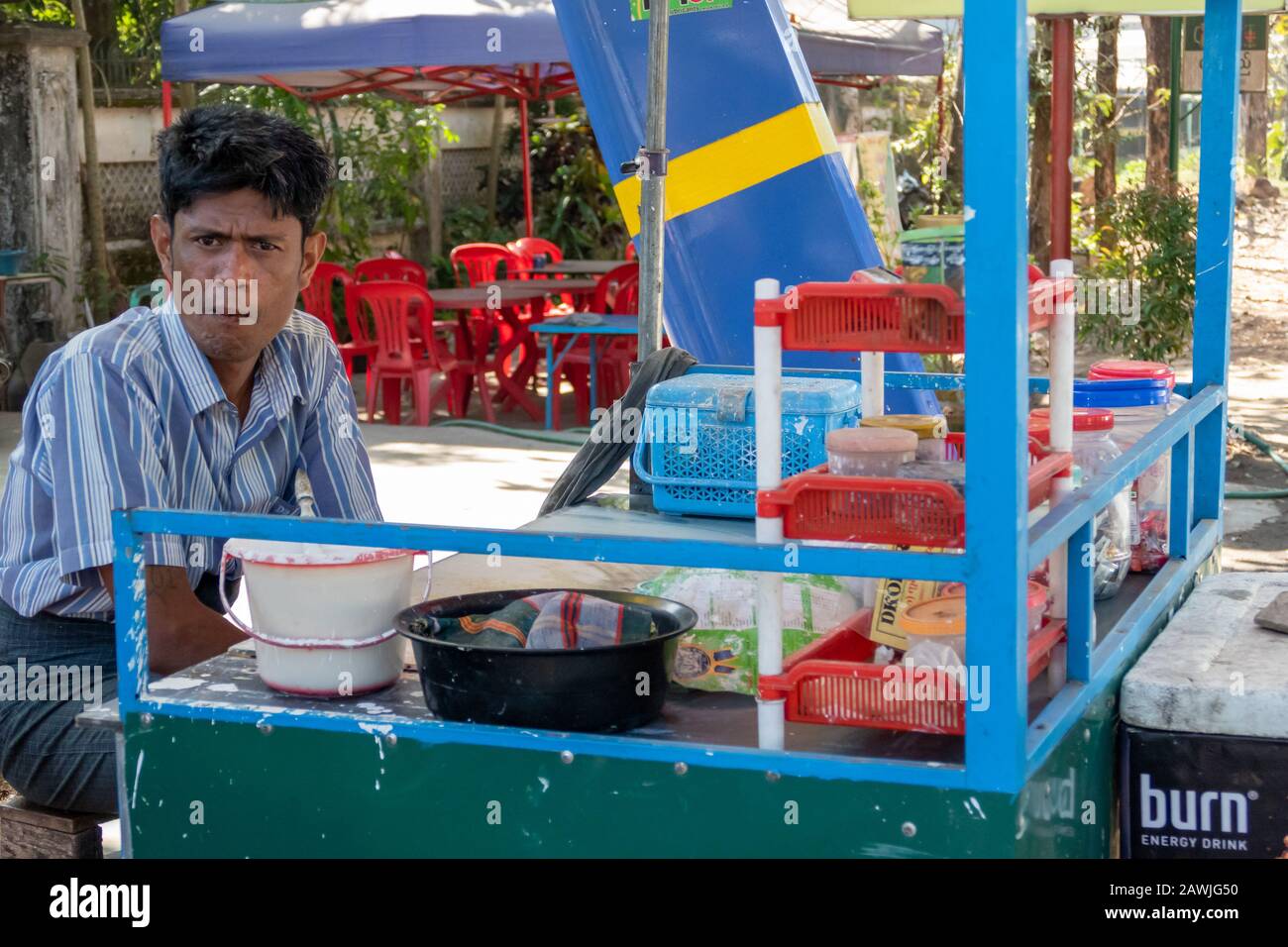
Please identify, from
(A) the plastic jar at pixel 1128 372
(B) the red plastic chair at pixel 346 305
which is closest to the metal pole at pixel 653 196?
(A) the plastic jar at pixel 1128 372

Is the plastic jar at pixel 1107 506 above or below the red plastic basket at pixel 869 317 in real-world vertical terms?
below

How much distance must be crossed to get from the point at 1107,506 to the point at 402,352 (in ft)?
21.2

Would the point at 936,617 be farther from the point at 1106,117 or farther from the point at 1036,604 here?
the point at 1106,117

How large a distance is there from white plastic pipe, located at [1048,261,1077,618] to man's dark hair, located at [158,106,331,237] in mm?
1219

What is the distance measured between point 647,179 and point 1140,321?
168 inches

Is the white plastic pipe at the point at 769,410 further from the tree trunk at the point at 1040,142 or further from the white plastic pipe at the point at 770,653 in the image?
the tree trunk at the point at 1040,142

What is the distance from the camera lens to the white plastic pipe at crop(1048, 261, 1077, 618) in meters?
2.14

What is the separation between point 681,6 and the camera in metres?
4.53

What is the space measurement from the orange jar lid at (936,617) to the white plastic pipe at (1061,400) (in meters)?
0.14

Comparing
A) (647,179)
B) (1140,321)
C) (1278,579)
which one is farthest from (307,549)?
(1140,321)

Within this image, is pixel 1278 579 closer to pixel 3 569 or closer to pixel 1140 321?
pixel 3 569

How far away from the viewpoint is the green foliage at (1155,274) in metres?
7.45

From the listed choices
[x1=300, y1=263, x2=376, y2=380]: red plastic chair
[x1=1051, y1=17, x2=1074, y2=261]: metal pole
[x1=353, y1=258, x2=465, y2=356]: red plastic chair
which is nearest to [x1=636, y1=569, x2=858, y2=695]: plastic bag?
[x1=1051, y1=17, x2=1074, y2=261]: metal pole

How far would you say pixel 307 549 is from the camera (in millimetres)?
2105
